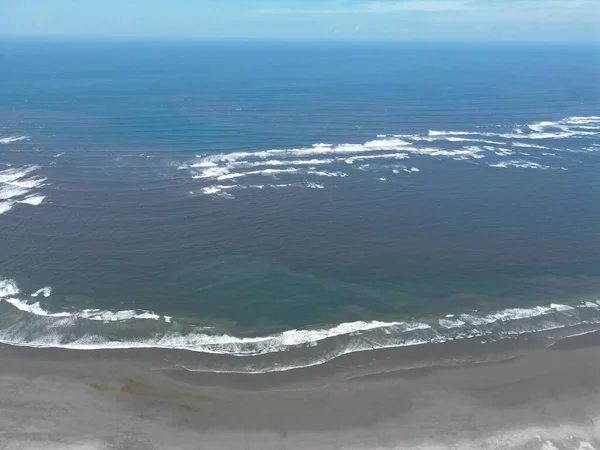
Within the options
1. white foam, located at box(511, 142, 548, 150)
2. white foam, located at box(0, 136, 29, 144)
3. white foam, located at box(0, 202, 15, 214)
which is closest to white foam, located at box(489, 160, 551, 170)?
white foam, located at box(511, 142, 548, 150)

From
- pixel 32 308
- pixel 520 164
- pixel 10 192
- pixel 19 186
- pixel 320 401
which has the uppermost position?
pixel 520 164

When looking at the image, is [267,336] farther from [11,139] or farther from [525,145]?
[11,139]

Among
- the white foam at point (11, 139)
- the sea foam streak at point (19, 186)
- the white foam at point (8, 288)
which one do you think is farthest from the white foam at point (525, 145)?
the white foam at point (11, 139)

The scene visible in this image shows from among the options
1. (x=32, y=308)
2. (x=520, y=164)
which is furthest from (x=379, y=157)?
(x=32, y=308)

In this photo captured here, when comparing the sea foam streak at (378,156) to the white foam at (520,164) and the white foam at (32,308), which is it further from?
the white foam at (32,308)

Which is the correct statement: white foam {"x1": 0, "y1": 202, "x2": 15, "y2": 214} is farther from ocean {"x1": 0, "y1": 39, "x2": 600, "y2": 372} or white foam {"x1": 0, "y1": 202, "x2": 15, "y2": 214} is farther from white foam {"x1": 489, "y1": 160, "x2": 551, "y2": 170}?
white foam {"x1": 489, "y1": 160, "x2": 551, "y2": 170}
